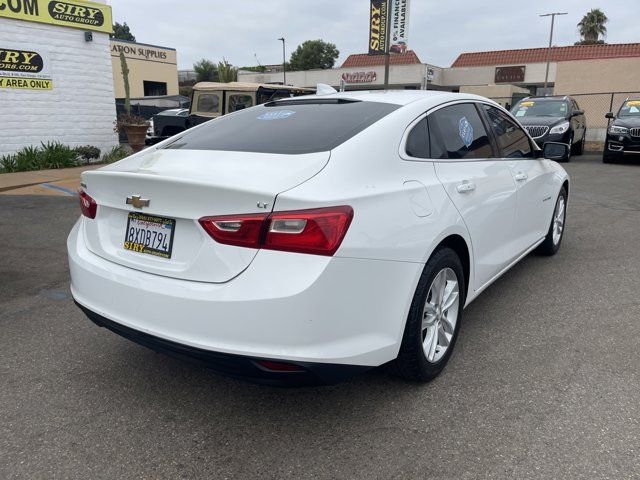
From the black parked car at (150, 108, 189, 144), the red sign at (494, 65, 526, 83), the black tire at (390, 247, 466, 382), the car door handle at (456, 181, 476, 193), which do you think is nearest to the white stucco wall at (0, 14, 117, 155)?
the black parked car at (150, 108, 189, 144)

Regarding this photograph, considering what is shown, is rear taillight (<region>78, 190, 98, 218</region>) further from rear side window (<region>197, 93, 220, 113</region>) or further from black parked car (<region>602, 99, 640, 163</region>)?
black parked car (<region>602, 99, 640, 163</region>)

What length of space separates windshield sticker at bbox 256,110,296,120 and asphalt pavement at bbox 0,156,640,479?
1547 mm

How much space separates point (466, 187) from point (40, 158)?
1067 cm

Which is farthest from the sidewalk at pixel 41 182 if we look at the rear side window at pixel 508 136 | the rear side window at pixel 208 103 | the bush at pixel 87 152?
the rear side window at pixel 508 136

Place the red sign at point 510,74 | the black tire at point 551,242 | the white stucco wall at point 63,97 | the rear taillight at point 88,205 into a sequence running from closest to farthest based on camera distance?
the rear taillight at point 88,205 < the black tire at point 551,242 < the white stucco wall at point 63,97 < the red sign at point 510,74

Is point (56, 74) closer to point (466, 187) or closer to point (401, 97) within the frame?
point (401, 97)

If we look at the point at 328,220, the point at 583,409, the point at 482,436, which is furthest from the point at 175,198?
the point at 583,409

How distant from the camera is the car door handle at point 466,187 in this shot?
2.99 m

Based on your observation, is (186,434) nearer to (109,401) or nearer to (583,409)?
(109,401)

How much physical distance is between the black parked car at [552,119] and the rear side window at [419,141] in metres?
11.3

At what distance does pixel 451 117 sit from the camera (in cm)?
333

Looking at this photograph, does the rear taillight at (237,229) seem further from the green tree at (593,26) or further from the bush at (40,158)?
the green tree at (593,26)

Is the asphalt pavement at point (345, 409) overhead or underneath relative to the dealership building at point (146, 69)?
underneath

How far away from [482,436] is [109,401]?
1.87m
